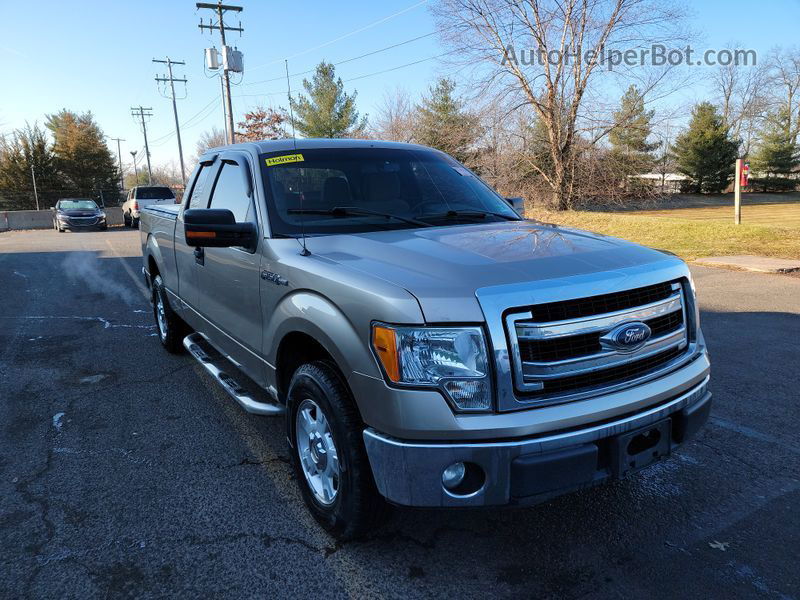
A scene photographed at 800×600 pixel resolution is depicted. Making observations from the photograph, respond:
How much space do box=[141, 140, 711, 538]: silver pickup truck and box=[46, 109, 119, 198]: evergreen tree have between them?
47.7 meters

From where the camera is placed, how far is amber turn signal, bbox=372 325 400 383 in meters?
2.15

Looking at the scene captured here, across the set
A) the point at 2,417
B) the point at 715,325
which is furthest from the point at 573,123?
the point at 2,417

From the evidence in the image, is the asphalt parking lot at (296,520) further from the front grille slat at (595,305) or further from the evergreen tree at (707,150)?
the evergreen tree at (707,150)

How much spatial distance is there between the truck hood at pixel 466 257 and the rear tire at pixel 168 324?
317 centimetres

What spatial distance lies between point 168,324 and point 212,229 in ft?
9.93

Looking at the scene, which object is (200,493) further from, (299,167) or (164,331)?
(164,331)

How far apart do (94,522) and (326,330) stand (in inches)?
64.1

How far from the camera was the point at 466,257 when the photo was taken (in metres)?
2.53

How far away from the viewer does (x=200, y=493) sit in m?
3.15

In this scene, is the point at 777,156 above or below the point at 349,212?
above

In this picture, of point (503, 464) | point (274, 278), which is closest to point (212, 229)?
point (274, 278)

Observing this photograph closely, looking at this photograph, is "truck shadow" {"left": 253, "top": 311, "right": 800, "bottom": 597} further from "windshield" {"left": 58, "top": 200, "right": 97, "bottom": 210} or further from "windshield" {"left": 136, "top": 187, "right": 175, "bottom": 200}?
"windshield" {"left": 58, "top": 200, "right": 97, "bottom": 210}

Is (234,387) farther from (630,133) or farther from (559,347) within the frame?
(630,133)

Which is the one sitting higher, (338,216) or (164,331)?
(338,216)
